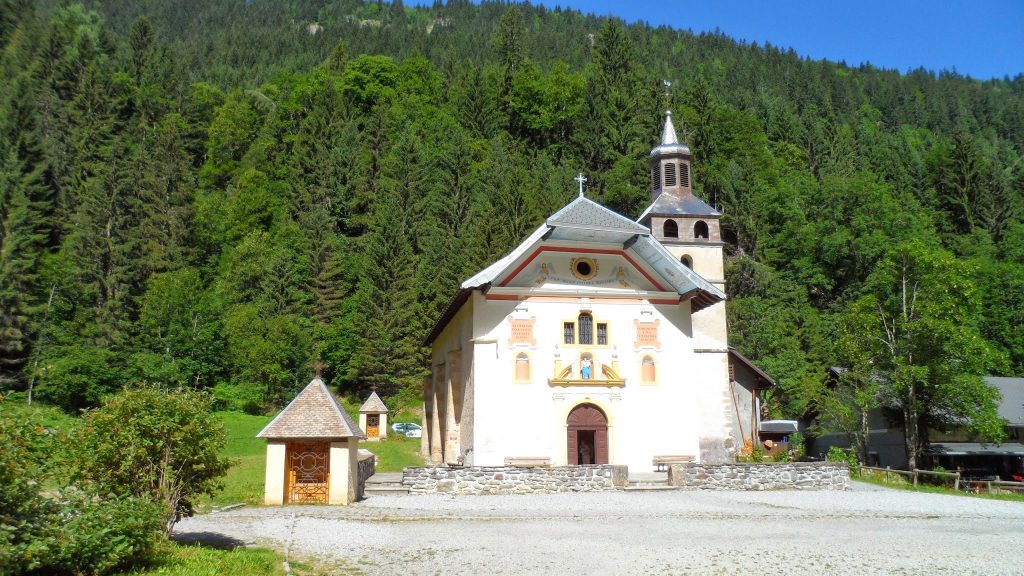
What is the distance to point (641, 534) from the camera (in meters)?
11.7

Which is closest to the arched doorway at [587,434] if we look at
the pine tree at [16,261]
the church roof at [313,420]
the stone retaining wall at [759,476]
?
the stone retaining wall at [759,476]

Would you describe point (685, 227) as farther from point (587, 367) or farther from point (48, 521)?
point (48, 521)

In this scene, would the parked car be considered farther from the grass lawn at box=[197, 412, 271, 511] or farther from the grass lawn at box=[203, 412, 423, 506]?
the grass lawn at box=[197, 412, 271, 511]

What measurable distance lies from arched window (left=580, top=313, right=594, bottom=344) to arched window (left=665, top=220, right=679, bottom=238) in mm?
9615

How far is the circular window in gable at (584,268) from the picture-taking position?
81.3 feet

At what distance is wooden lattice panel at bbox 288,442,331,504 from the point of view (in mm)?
16781

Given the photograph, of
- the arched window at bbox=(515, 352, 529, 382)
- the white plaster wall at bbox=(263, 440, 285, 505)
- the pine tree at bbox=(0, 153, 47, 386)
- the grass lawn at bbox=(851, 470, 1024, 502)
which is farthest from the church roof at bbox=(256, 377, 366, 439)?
the pine tree at bbox=(0, 153, 47, 386)

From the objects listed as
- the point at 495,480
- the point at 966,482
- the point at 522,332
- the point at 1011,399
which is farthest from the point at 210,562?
the point at 1011,399

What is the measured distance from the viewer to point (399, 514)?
14.7 meters

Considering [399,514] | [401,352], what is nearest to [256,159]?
[401,352]

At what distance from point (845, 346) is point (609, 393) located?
9.91 m

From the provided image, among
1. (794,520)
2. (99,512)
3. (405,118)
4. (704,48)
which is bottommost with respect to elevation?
(794,520)

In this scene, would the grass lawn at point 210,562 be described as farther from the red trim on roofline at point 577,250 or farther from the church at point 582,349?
the red trim on roofline at point 577,250

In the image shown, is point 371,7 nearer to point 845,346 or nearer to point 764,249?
point 764,249
